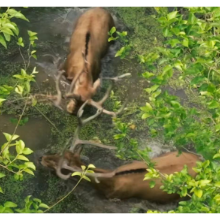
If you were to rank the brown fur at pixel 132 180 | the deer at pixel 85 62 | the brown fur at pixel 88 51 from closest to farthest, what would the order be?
1. the brown fur at pixel 132 180
2. the deer at pixel 85 62
3. the brown fur at pixel 88 51

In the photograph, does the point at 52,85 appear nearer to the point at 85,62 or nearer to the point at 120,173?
the point at 85,62

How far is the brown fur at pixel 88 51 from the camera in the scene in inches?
297

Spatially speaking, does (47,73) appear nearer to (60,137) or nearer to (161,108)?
(60,137)

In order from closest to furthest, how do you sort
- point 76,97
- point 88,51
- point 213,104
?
point 213,104
point 76,97
point 88,51

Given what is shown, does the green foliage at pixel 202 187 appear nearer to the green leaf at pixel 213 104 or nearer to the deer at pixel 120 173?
the green leaf at pixel 213 104

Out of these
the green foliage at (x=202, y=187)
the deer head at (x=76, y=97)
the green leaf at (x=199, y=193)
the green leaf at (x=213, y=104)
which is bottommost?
the deer head at (x=76, y=97)

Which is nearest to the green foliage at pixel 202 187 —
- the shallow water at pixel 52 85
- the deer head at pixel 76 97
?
the shallow water at pixel 52 85

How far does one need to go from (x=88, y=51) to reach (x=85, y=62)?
2.01 ft

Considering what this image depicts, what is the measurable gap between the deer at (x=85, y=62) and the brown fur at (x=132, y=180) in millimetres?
900

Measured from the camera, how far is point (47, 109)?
802cm

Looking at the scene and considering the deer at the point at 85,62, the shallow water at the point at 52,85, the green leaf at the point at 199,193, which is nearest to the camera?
the green leaf at the point at 199,193

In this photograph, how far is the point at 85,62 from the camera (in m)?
7.89

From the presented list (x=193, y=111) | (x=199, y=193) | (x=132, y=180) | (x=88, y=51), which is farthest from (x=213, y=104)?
(x=88, y=51)
